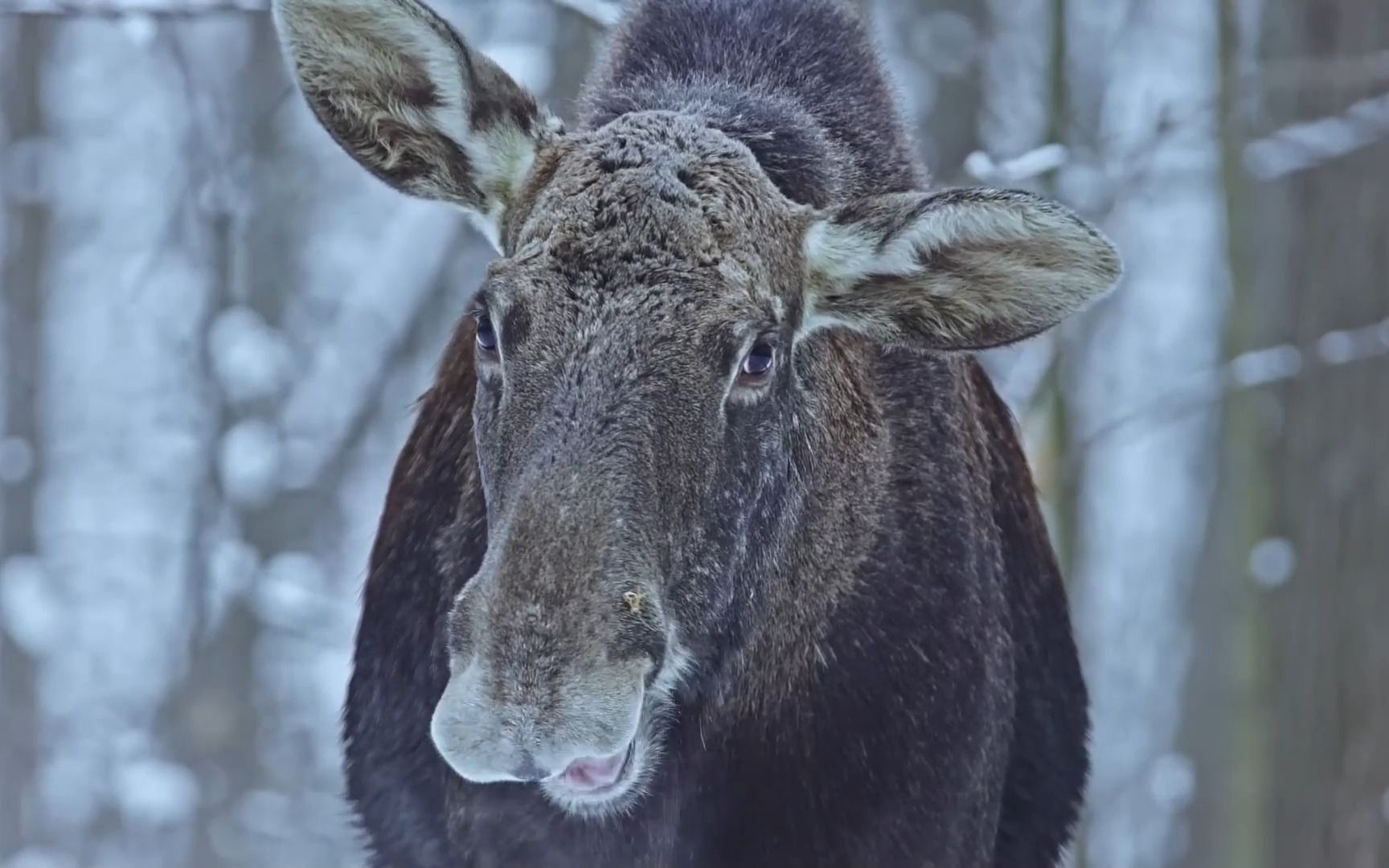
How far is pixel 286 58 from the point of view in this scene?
153 inches

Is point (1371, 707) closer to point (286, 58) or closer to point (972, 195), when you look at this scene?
point (972, 195)

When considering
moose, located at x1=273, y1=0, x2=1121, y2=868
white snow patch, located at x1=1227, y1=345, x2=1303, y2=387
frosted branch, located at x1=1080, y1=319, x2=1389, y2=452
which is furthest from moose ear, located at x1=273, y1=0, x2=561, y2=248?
white snow patch, located at x1=1227, y1=345, x2=1303, y2=387

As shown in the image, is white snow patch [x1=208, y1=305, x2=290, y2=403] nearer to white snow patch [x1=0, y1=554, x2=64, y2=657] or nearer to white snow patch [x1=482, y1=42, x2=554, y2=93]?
white snow patch [x1=482, y1=42, x2=554, y2=93]

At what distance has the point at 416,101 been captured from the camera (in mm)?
3869

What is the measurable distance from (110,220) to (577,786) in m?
10.3

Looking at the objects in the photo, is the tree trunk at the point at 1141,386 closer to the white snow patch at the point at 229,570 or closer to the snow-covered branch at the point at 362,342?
the snow-covered branch at the point at 362,342

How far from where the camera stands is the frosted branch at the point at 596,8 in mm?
5383

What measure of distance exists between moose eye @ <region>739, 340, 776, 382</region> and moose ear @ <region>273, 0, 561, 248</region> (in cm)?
67

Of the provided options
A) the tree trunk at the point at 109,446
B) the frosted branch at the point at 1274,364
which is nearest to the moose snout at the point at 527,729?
the frosted branch at the point at 1274,364

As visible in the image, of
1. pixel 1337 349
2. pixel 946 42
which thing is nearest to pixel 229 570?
pixel 946 42

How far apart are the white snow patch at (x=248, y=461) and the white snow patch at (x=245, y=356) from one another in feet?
0.72

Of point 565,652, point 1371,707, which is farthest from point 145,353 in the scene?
point 565,652

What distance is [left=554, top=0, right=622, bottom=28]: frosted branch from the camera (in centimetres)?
538

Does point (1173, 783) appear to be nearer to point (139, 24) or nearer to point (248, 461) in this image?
point (248, 461)
